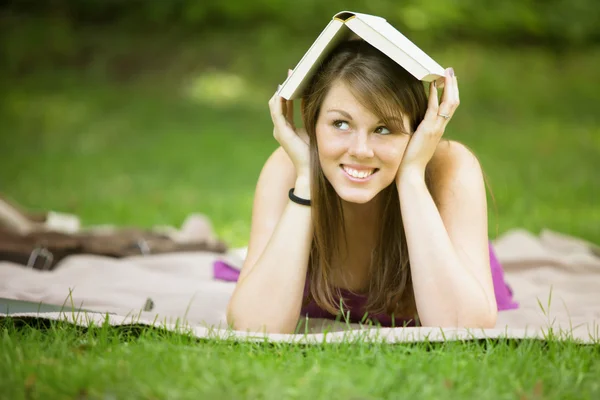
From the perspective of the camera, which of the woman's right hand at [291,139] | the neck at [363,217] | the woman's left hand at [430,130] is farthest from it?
the neck at [363,217]

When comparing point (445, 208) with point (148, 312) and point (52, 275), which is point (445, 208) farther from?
point (52, 275)

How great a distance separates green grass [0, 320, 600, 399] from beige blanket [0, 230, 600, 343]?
94mm

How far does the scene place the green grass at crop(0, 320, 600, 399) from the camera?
236 cm

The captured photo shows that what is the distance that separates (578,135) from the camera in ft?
37.2

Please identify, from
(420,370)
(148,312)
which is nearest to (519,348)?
(420,370)

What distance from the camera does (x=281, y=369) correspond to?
2.55m

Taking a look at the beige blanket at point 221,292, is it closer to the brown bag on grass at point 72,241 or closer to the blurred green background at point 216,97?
the brown bag on grass at point 72,241

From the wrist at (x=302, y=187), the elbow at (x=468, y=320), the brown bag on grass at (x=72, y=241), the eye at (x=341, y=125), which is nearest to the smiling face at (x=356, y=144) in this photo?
the eye at (x=341, y=125)

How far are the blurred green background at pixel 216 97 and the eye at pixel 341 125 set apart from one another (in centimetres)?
414

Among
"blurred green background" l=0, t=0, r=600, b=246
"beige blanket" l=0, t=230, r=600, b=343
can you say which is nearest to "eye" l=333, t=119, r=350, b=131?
"beige blanket" l=0, t=230, r=600, b=343

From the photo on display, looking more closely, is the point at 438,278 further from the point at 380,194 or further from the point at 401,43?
the point at 401,43

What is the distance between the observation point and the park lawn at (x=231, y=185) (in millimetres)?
2434

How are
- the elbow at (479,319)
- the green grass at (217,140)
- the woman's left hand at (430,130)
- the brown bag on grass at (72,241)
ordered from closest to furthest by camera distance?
the elbow at (479,319), the woman's left hand at (430,130), the brown bag on grass at (72,241), the green grass at (217,140)

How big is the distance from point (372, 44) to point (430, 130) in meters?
0.42
